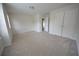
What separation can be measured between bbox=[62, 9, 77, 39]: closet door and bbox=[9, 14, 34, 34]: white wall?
15.8ft

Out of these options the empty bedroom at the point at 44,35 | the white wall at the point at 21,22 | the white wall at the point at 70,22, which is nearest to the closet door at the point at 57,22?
the empty bedroom at the point at 44,35

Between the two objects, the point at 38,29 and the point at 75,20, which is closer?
the point at 75,20

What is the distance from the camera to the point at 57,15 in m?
5.29

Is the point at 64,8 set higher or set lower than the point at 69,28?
higher

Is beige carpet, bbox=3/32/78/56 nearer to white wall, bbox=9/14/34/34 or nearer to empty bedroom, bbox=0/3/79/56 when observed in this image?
empty bedroom, bbox=0/3/79/56

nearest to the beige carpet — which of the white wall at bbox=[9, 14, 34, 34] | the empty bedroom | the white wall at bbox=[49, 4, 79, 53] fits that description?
the empty bedroom

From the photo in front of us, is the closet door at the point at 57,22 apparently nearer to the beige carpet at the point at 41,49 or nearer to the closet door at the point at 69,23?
the closet door at the point at 69,23

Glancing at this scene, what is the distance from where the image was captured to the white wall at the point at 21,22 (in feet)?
23.9

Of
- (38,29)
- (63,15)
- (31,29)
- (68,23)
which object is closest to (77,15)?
(68,23)

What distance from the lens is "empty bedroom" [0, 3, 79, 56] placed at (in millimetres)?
2514

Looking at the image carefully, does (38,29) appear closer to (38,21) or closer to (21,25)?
(38,21)

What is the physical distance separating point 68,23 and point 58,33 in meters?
1.27

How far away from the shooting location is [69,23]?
429 centimetres

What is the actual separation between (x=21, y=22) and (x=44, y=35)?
3.73 metres
